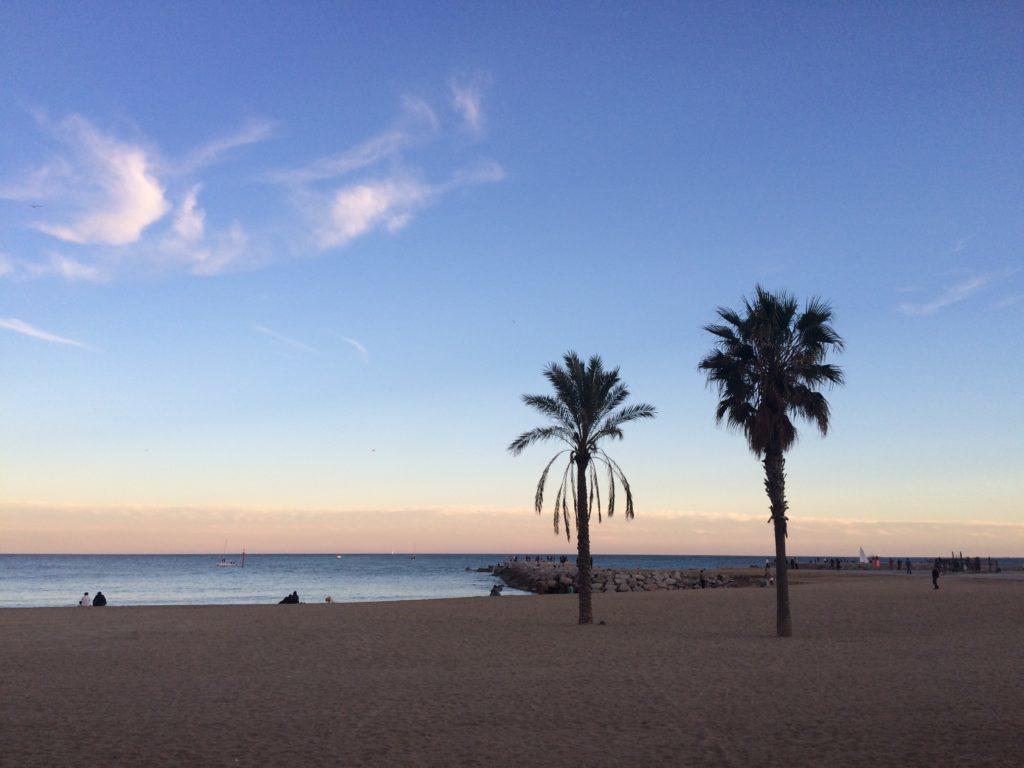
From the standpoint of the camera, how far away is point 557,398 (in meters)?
29.8

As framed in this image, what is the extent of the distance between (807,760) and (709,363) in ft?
53.8

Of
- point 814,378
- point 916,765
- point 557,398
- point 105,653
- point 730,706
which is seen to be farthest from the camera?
point 557,398

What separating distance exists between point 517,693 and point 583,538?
1399 cm

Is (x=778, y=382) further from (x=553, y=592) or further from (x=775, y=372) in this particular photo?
(x=553, y=592)

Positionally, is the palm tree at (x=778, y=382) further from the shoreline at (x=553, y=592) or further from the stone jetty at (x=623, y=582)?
→ the stone jetty at (x=623, y=582)

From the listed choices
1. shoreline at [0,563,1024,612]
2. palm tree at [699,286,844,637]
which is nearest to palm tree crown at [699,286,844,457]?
palm tree at [699,286,844,637]

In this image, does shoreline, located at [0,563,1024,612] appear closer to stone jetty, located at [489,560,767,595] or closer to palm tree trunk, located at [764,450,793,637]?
stone jetty, located at [489,560,767,595]

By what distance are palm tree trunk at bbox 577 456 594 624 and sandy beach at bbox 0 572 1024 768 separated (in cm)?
108

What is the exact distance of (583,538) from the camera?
29.6 meters

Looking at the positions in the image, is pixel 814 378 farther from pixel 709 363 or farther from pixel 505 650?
pixel 505 650

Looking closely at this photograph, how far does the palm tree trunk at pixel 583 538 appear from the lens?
96.3 ft

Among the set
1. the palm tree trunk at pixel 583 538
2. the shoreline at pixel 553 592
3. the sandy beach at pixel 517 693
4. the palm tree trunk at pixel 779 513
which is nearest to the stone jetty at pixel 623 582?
the shoreline at pixel 553 592

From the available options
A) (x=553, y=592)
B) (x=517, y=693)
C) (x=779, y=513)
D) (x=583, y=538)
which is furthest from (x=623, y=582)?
(x=517, y=693)

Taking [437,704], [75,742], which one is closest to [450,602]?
[437,704]
